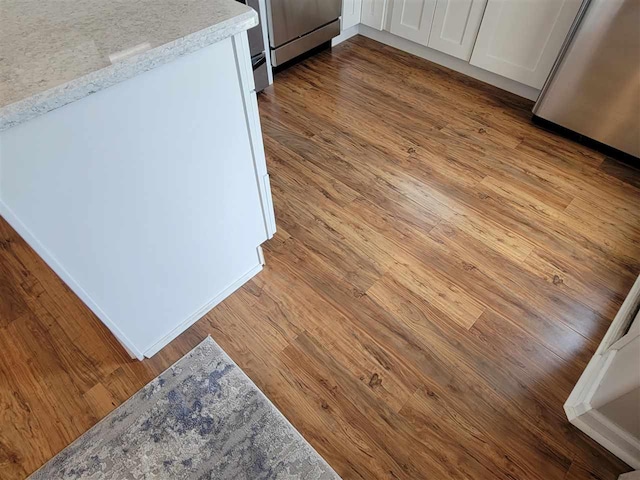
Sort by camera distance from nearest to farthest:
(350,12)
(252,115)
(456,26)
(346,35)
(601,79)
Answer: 1. (252,115)
2. (601,79)
3. (456,26)
4. (350,12)
5. (346,35)

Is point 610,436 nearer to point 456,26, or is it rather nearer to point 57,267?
point 57,267

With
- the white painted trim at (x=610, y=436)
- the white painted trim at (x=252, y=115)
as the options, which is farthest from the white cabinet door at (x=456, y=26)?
the white painted trim at (x=610, y=436)

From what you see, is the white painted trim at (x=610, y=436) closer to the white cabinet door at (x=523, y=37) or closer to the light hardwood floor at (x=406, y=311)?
the light hardwood floor at (x=406, y=311)

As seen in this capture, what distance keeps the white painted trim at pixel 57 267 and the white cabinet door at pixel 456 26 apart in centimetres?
240

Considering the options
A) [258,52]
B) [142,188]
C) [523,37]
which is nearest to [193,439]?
[142,188]

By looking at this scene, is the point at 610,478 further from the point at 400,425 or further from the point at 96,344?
the point at 96,344

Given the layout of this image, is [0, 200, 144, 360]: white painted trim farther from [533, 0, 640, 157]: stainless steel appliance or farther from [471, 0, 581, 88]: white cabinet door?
[471, 0, 581, 88]: white cabinet door

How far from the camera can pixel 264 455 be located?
1.24m

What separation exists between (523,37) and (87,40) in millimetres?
2180

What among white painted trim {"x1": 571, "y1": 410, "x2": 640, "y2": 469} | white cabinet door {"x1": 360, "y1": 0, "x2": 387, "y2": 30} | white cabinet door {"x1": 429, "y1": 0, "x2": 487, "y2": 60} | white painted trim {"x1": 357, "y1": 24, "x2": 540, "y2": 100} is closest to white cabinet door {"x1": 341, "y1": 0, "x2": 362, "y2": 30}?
white cabinet door {"x1": 360, "y1": 0, "x2": 387, "y2": 30}

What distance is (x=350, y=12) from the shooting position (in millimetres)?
2795

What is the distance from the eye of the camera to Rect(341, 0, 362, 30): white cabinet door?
Result: 274 centimetres

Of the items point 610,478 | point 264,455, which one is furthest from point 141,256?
point 610,478

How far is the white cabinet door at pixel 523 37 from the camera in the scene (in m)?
2.07
